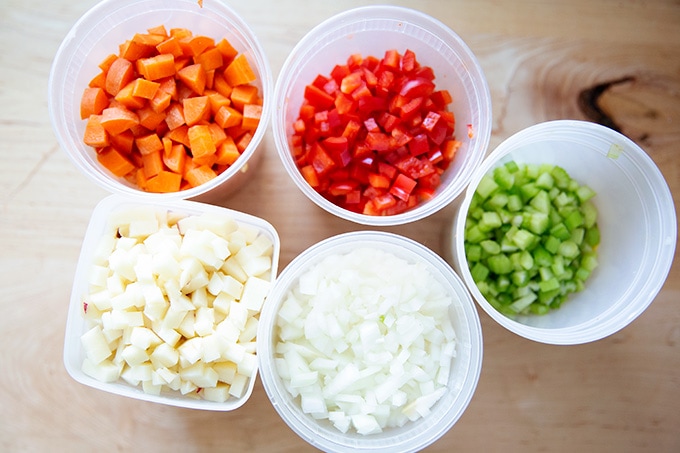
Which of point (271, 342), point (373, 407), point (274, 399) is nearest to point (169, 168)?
point (271, 342)

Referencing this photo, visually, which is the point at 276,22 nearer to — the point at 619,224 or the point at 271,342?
the point at 271,342

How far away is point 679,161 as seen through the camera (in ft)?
4.85

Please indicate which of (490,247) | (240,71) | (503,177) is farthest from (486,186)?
(240,71)

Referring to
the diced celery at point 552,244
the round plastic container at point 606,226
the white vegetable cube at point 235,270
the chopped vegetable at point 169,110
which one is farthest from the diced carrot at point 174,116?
the diced celery at point 552,244

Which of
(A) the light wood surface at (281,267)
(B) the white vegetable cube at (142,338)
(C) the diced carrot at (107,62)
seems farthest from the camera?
(A) the light wood surface at (281,267)

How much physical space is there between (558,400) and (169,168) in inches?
46.6

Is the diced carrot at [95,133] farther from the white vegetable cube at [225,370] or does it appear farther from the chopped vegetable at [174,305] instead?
the white vegetable cube at [225,370]

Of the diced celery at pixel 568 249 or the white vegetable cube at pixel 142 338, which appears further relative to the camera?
the diced celery at pixel 568 249

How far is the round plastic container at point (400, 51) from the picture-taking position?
4.16 feet

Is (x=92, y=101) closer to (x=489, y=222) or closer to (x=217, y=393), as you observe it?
(x=217, y=393)

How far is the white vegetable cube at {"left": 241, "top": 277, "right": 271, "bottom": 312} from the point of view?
1.24 metres

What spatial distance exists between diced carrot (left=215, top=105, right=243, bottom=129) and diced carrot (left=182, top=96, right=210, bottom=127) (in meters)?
0.04

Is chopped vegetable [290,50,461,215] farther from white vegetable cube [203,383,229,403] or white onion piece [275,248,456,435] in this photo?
white vegetable cube [203,383,229,403]

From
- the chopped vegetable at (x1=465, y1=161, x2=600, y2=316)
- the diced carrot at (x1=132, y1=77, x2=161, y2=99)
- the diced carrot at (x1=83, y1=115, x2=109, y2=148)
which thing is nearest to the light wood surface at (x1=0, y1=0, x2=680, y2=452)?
the chopped vegetable at (x1=465, y1=161, x2=600, y2=316)
